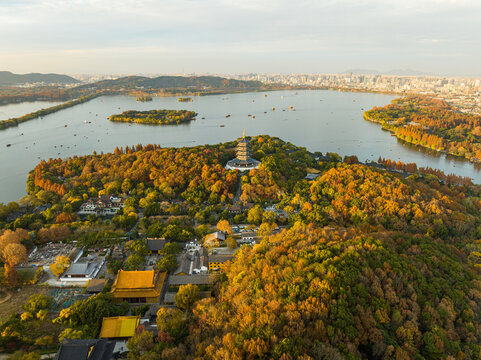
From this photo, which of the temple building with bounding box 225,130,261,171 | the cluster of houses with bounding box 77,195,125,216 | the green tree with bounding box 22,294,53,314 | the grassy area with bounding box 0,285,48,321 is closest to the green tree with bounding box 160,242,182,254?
the green tree with bounding box 22,294,53,314

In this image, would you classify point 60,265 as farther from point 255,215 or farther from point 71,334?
point 255,215

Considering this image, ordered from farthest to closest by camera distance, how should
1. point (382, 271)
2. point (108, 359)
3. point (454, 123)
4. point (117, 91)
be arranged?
1. point (117, 91)
2. point (454, 123)
3. point (382, 271)
4. point (108, 359)

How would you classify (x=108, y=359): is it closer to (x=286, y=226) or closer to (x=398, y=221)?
(x=286, y=226)

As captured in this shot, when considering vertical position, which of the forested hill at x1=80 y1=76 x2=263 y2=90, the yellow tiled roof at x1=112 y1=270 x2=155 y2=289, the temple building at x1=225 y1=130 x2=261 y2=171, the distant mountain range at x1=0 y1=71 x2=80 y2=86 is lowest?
the yellow tiled roof at x1=112 y1=270 x2=155 y2=289

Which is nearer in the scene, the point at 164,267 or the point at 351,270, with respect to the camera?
the point at 351,270

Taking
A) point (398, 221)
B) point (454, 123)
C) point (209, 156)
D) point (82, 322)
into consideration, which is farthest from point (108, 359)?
point (454, 123)

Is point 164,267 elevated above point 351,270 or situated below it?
below

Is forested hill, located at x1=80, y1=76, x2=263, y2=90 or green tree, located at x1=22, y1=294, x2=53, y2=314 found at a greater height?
forested hill, located at x1=80, y1=76, x2=263, y2=90

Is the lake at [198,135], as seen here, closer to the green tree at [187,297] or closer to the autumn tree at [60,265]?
the autumn tree at [60,265]

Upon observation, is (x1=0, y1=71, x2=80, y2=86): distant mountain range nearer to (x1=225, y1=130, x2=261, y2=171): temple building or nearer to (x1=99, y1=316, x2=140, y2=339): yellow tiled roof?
(x1=225, y1=130, x2=261, y2=171): temple building
